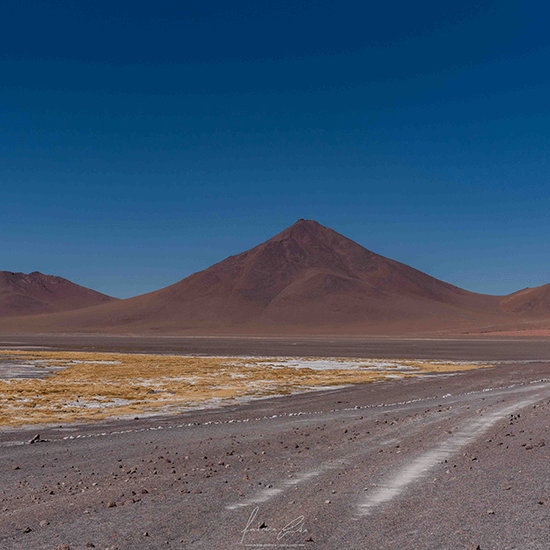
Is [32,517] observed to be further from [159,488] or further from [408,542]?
[408,542]

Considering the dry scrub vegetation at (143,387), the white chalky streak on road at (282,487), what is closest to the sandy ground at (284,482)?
the white chalky streak on road at (282,487)

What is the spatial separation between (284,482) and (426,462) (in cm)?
293

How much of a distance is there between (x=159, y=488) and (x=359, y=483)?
318 cm

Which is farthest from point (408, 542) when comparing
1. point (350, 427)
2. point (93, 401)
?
point (93, 401)

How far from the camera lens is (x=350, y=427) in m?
Answer: 15.7

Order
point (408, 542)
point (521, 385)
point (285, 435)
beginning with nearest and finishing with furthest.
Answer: point (408, 542), point (285, 435), point (521, 385)

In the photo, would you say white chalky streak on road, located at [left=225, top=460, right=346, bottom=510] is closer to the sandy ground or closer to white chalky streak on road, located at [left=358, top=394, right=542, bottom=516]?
the sandy ground

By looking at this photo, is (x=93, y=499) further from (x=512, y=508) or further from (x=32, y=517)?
(x=512, y=508)

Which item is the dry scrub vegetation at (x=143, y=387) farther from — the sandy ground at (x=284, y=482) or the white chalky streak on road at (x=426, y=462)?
the white chalky streak on road at (x=426, y=462)

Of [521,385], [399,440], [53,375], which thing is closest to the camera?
[399,440]

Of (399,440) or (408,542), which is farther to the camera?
(399,440)

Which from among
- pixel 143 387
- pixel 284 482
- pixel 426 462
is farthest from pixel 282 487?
pixel 143 387

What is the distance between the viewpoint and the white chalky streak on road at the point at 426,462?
8422mm

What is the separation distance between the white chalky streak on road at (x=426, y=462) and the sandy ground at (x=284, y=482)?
44 mm
